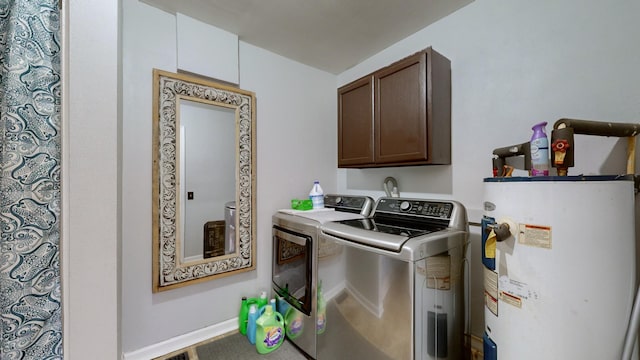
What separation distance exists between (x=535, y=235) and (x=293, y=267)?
4.54ft

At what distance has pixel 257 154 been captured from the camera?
199 centimetres

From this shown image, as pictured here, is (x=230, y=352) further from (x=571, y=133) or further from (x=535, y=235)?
(x=571, y=133)

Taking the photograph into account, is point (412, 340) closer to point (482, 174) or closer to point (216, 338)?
point (482, 174)

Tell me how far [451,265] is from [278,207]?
55.9 inches

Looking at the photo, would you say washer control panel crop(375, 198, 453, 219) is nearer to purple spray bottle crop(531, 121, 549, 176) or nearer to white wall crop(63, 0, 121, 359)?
purple spray bottle crop(531, 121, 549, 176)

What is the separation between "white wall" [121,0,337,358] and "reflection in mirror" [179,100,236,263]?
0.71 ft

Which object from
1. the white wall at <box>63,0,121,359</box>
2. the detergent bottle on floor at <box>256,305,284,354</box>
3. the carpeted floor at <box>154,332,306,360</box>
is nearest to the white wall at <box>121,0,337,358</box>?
the carpeted floor at <box>154,332,306,360</box>

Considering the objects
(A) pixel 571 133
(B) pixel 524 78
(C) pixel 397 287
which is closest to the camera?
(A) pixel 571 133

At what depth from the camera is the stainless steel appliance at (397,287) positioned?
1034 millimetres

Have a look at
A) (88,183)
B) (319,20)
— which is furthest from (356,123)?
(88,183)

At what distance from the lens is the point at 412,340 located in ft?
3.31

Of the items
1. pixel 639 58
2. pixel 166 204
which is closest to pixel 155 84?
pixel 166 204

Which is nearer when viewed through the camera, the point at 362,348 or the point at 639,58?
the point at 639,58

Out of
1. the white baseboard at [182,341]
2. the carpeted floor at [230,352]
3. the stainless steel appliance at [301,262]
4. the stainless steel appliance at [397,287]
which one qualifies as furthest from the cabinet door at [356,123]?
the white baseboard at [182,341]
